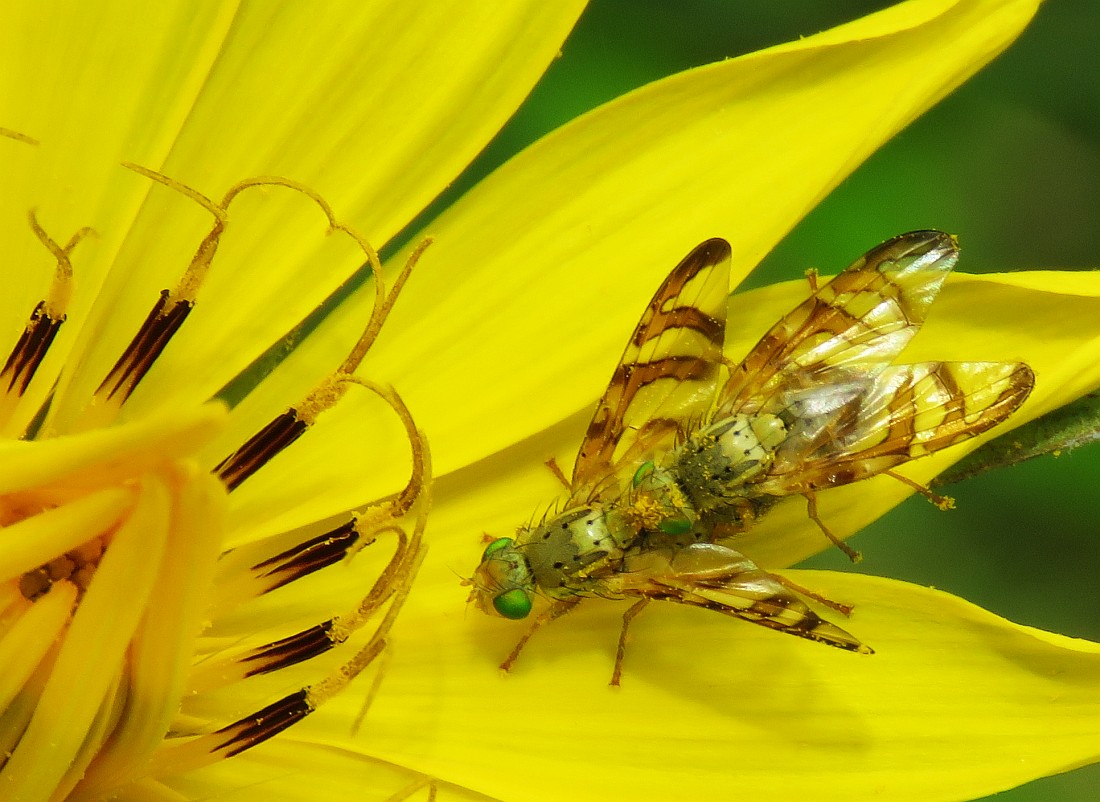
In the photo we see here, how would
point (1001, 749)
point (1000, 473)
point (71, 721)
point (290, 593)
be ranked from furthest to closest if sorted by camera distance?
point (1000, 473), point (290, 593), point (1001, 749), point (71, 721)

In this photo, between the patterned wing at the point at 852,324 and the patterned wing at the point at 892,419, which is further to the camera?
the patterned wing at the point at 852,324

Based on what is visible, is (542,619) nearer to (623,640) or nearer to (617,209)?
(623,640)

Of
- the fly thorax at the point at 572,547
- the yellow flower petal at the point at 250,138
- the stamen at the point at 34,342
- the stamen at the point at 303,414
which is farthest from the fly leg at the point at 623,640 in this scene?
the stamen at the point at 34,342

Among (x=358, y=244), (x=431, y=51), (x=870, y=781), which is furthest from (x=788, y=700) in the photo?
(x=431, y=51)

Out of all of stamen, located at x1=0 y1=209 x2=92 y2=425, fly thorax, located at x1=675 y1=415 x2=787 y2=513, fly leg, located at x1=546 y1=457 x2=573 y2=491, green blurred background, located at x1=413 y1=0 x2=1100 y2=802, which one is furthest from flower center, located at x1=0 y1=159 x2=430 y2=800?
green blurred background, located at x1=413 y1=0 x2=1100 y2=802

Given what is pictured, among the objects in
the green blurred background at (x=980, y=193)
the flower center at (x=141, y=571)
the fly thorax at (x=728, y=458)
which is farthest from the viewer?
the green blurred background at (x=980, y=193)

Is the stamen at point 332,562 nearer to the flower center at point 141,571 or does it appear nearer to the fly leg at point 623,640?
the flower center at point 141,571

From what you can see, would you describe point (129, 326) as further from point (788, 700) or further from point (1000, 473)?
point (1000, 473)
